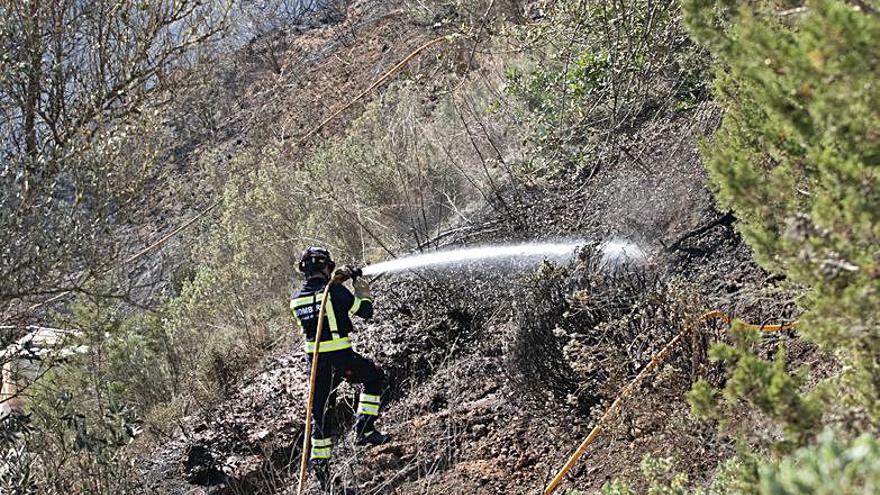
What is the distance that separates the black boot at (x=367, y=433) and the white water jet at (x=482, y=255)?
157 centimetres

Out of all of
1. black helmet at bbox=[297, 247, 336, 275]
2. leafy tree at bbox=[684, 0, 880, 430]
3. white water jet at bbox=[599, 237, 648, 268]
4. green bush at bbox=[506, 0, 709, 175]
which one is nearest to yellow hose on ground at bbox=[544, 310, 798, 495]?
green bush at bbox=[506, 0, 709, 175]

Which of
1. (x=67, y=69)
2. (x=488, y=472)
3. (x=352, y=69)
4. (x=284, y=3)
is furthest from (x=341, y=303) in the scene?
(x=284, y=3)

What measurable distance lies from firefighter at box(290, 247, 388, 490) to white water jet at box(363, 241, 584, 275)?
1.07 metres

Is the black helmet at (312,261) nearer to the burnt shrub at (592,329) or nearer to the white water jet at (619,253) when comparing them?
the burnt shrub at (592,329)

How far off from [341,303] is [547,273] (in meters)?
1.42

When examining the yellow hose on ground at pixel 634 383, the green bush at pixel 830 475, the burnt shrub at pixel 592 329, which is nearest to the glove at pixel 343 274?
the burnt shrub at pixel 592 329

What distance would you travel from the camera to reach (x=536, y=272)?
603cm

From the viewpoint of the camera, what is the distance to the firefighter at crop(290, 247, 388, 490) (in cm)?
617

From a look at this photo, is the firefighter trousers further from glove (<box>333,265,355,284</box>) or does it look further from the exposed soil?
glove (<box>333,265,355,284</box>)

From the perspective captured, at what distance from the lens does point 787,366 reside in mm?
4496

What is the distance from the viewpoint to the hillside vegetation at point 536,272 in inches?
81.4

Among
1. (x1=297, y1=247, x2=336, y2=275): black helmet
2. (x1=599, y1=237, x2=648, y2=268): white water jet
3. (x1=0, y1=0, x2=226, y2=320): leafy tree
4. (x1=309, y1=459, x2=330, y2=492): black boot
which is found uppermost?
(x1=0, y1=0, x2=226, y2=320): leafy tree

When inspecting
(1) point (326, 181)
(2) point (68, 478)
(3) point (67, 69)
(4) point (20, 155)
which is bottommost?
(2) point (68, 478)

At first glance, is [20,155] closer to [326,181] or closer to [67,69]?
[67,69]
